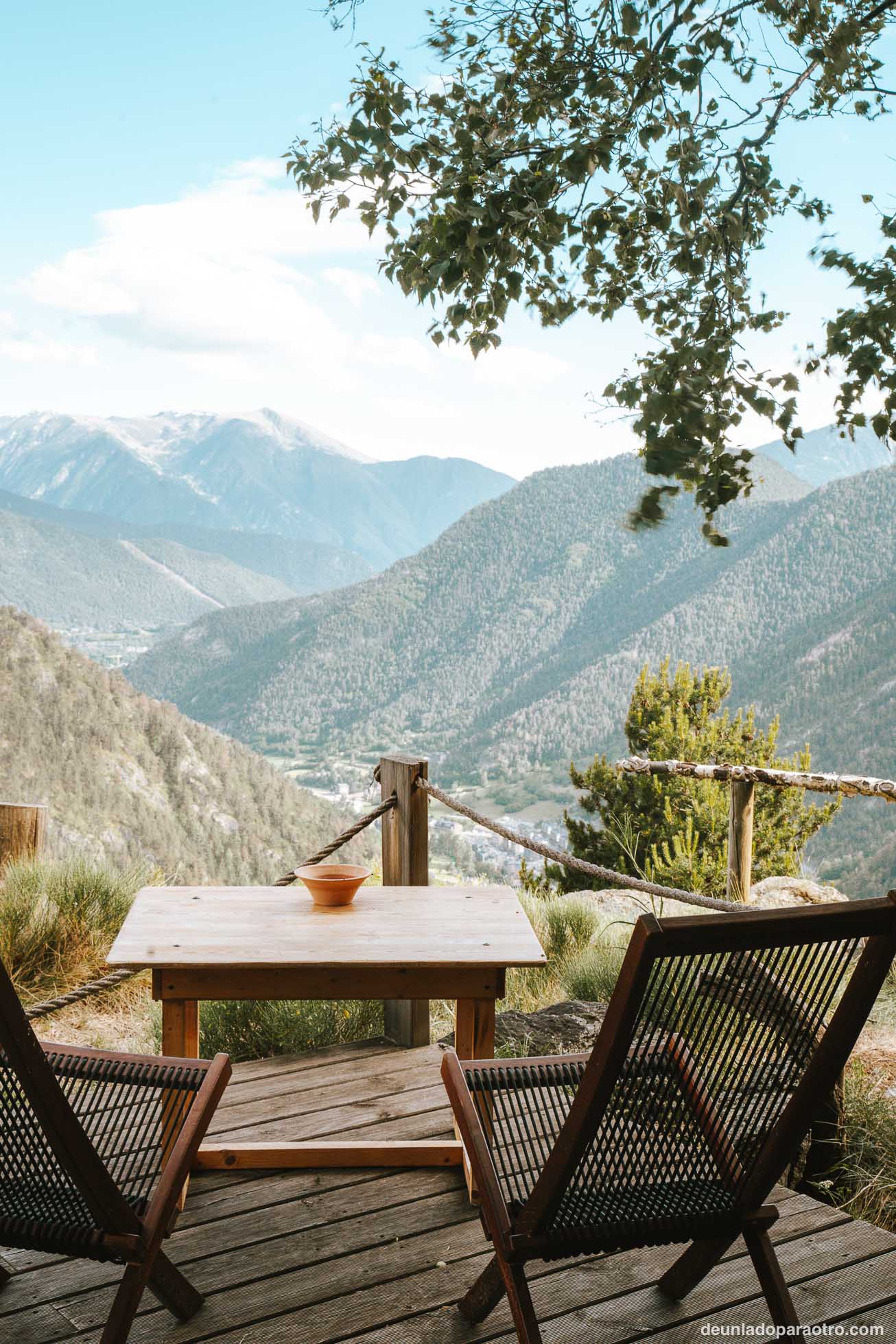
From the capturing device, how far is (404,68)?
10.2 ft

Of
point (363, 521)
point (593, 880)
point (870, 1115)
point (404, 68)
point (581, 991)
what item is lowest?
point (593, 880)

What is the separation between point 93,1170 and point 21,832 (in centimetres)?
322

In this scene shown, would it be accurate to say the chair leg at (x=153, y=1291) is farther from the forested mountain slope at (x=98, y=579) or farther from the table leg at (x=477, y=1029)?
the forested mountain slope at (x=98, y=579)

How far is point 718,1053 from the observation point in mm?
1410

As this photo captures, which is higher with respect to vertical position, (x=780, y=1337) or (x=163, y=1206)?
(x=163, y=1206)

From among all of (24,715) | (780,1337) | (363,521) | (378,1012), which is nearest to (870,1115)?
(780,1337)

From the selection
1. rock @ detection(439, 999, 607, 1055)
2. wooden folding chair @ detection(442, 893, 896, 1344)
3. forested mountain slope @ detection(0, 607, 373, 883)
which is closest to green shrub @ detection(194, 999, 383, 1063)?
rock @ detection(439, 999, 607, 1055)

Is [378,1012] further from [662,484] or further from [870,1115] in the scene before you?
[662,484]

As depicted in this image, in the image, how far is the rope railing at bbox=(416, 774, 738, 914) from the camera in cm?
228

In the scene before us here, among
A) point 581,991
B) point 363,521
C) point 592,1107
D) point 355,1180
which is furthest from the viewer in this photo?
point 363,521

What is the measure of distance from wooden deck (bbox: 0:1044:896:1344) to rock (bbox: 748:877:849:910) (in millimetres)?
3791

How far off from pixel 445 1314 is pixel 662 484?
152cm

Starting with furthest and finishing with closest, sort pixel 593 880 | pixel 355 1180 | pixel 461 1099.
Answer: pixel 593 880 → pixel 355 1180 → pixel 461 1099

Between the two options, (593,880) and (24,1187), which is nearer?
(24,1187)
